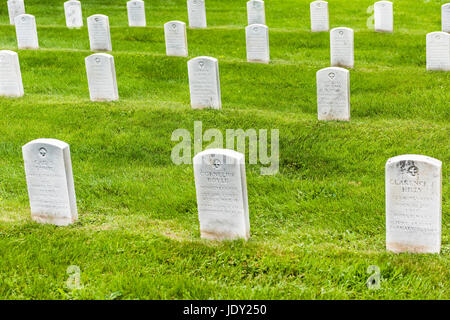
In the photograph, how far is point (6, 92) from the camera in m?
12.2

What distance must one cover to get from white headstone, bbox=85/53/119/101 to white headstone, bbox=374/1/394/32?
26.5ft

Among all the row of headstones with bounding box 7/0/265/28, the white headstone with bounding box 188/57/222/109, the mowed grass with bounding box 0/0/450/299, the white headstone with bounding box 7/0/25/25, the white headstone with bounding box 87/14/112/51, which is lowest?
the mowed grass with bounding box 0/0/450/299

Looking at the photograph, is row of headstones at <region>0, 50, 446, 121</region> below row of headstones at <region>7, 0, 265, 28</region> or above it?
below

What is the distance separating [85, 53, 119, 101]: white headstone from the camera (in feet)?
37.9

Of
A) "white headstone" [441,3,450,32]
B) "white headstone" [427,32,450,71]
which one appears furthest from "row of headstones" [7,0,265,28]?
"white headstone" [427,32,450,71]

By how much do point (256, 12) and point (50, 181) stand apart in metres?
12.2

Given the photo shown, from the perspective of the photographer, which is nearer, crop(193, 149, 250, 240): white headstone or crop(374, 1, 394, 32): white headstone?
crop(193, 149, 250, 240): white headstone

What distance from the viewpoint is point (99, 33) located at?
15547mm

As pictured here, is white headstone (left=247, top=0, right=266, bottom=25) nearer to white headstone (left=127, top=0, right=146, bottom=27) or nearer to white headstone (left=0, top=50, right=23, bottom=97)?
white headstone (left=127, top=0, right=146, bottom=27)
